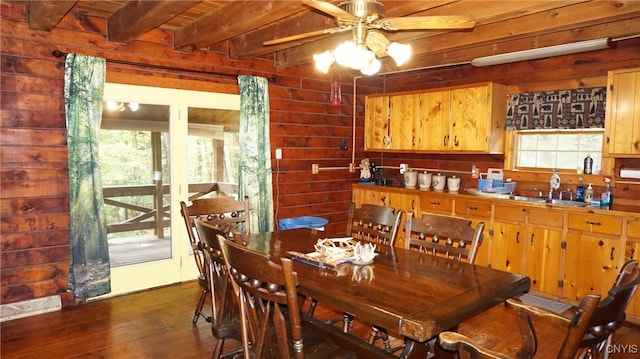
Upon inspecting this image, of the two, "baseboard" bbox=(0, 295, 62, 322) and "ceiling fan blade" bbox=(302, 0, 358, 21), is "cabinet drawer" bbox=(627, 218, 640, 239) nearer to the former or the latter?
"ceiling fan blade" bbox=(302, 0, 358, 21)

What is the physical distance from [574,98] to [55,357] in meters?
4.88

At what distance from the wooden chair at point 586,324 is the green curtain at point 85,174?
329 cm

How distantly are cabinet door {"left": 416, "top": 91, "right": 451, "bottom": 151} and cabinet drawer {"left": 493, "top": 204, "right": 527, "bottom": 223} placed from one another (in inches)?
38.2

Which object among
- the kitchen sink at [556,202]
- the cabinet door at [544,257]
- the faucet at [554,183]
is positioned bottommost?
the cabinet door at [544,257]

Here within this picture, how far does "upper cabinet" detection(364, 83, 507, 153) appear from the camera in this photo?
4.48 meters

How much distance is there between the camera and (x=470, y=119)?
4.58 metres

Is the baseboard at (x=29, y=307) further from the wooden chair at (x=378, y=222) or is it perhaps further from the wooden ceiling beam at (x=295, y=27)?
the wooden ceiling beam at (x=295, y=27)

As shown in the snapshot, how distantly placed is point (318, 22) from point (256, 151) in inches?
67.2

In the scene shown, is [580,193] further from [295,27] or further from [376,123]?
[295,27]

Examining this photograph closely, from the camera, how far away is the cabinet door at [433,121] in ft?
15.7

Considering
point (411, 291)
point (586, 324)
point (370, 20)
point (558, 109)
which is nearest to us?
point (586, 324)

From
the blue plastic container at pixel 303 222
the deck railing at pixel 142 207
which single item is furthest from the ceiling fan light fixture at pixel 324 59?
the blue plastic container at pixel 303 222

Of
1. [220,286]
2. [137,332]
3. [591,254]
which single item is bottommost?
[137,332]

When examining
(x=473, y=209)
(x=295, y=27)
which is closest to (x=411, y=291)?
(x=295, y=27)
